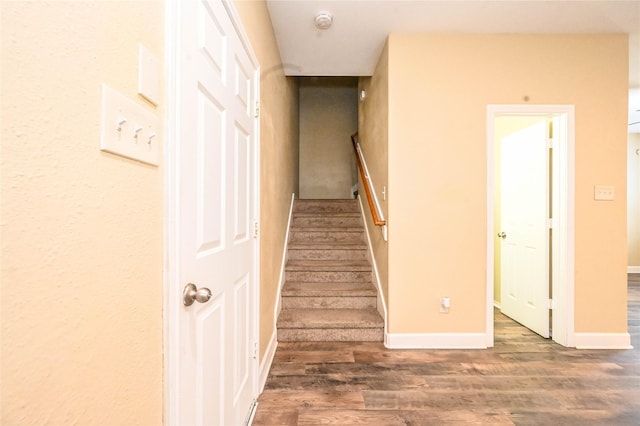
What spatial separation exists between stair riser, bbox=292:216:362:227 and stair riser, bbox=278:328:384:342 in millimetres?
1706

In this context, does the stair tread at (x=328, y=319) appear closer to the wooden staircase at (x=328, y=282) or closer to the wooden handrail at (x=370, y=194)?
the wooden staircase at (x=328, y=282)

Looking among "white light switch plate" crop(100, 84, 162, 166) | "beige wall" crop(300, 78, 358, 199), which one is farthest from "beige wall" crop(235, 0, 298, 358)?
"beige wall" crop(300, 78, 358, 199)

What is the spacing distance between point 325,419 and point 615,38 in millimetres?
3735

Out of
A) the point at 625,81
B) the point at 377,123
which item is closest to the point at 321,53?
the point at 377,123

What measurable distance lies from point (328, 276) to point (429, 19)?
8.13ft

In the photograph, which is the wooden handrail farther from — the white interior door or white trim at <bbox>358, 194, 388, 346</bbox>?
the white interior door

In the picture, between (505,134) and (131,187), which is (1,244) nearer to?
(131,187)

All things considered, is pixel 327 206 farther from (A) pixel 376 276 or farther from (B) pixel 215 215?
(B) pixel 215 215

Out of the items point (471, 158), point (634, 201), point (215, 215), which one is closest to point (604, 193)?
point (471, 158)

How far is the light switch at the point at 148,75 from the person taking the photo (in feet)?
2.45

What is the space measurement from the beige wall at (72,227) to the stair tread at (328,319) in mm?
2043

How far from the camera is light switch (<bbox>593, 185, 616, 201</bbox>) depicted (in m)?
2.71

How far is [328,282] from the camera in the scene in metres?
3.37

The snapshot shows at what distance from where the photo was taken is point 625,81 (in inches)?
107
